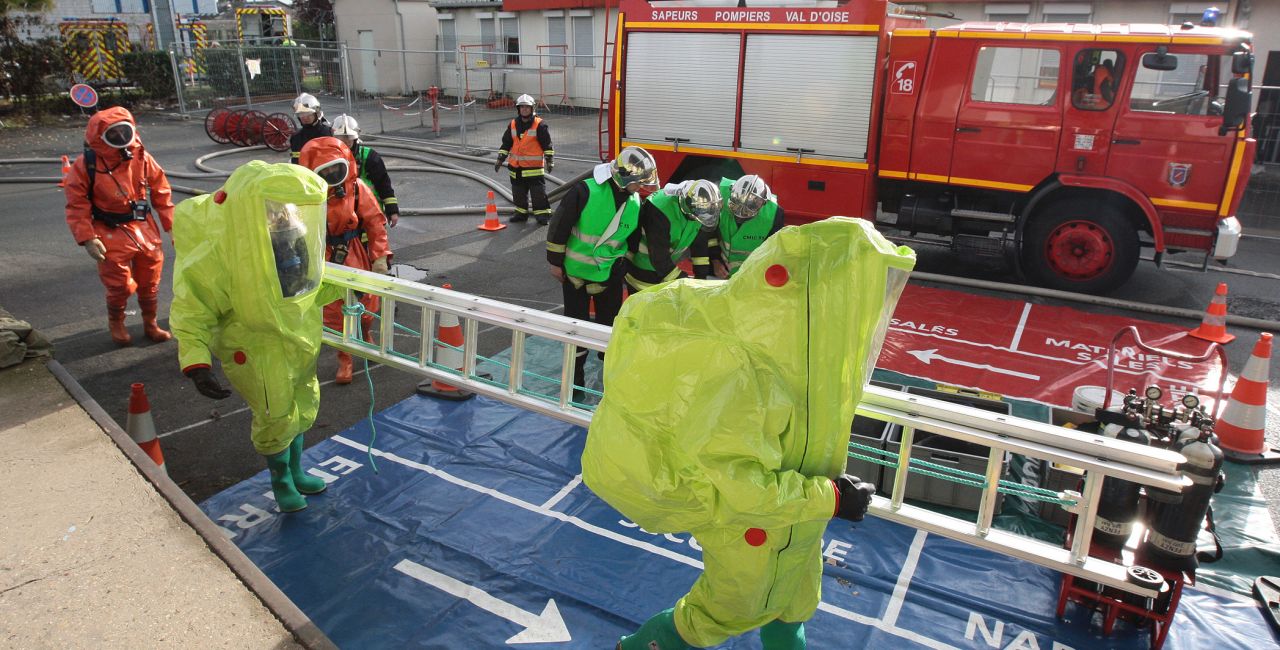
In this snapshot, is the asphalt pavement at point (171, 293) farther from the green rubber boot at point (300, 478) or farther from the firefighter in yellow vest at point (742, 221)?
the firefighter in yellow vest at point (742, 221)

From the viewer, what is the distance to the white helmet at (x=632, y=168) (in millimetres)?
5191

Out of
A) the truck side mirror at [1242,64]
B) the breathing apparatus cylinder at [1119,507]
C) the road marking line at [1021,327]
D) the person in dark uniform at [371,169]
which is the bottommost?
the road marking line at [1021,327]

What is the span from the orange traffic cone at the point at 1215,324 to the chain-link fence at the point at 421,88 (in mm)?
10867

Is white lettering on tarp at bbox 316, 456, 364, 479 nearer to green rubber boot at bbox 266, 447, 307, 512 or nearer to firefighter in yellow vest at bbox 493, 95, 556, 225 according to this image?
green rubber boot at bbox 266, 447, 307, 512

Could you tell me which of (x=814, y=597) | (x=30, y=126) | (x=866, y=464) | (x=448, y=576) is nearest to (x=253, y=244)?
(x=448, y=576)

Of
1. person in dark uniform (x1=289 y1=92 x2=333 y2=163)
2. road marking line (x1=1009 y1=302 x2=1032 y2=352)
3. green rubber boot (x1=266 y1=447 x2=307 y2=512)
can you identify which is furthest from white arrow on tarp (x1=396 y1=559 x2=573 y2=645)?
person in dark uniform (x1=289 y1=92 x2=333 y2=163)

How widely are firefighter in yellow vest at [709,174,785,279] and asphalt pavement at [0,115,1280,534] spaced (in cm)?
207

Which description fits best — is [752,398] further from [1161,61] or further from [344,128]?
[1161,61]

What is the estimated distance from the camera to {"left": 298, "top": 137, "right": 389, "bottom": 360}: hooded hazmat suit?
19.2ft

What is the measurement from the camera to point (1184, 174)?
7672mm

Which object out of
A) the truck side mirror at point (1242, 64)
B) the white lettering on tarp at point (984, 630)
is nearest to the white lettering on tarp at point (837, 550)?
the white lettering on tarp at point (984, 630)

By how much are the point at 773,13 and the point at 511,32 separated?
688 inches

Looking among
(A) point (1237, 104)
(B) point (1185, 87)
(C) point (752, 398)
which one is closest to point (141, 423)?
(C) point (752, 398)

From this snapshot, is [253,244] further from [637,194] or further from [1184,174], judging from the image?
[1184,174]
